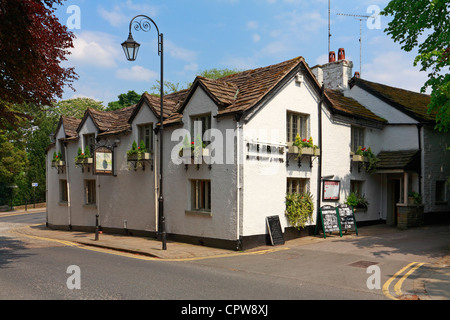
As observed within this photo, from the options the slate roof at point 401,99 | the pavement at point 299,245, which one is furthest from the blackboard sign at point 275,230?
the slate roof at point 401,99

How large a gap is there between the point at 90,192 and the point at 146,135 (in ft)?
23.3

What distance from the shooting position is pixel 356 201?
18.5 m

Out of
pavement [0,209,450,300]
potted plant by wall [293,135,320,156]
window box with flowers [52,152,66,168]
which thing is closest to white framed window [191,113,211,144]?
potted plant by wall [293,135,320,156]

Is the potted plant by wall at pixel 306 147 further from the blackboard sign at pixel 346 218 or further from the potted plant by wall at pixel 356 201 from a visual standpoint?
the potted plant by wall at pixel 356 201

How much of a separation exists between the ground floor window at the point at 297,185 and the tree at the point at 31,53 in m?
9.58

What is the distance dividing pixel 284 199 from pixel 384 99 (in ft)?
33.4

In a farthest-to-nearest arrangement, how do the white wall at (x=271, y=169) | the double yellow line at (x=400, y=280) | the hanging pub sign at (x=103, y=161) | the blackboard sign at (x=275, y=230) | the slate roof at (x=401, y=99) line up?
the slate roof at (x=401, y=99) < the hanging pub sign at (x=103, y=161) < the blackboard sign at (x=275, y=230) < the white wall at (x=271, y=169) < the double yellow line at (x=400, y=280)

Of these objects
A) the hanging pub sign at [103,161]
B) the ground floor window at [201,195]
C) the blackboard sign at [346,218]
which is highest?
the hanging pub sign at [103,161]

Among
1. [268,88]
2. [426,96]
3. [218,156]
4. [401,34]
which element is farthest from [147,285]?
[426,96]

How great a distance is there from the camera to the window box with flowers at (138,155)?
1791cm

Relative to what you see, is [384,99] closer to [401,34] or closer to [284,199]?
[401,34]

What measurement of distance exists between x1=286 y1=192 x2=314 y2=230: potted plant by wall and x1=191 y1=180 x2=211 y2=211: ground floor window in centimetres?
335

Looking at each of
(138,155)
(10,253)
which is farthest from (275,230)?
(10,253)

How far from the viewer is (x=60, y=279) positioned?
9016mm
